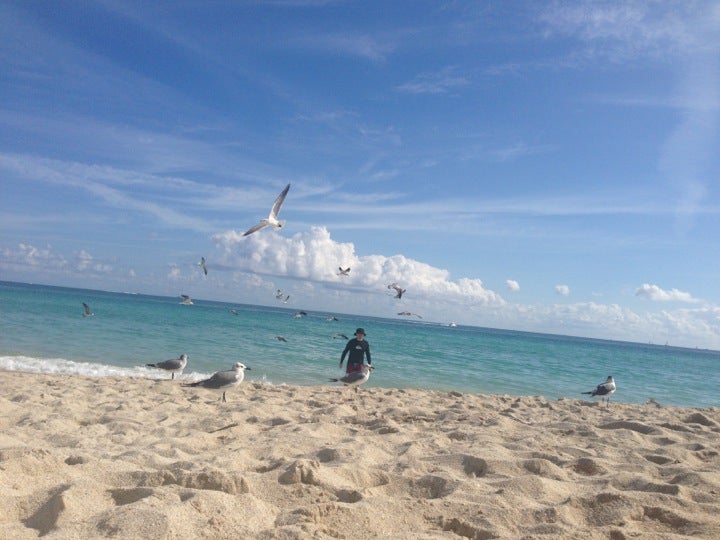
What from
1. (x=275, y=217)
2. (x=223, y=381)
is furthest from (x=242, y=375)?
(x=275, y=217)

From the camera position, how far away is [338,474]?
3.99 m

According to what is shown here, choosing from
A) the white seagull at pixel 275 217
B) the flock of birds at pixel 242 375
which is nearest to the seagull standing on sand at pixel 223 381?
the flock of birds at pixel 242 375

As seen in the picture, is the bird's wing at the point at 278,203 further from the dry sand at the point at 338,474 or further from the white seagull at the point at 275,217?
the dry sand at the point at 338,474

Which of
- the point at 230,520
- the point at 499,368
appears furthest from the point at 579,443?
the point at 499,368

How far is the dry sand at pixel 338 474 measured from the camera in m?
3.03

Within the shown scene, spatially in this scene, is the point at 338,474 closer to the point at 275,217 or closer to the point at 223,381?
the point at 223,381

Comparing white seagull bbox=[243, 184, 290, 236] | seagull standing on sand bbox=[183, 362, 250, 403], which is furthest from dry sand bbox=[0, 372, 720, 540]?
white seagull bbox=[243, 184, 290, 236]

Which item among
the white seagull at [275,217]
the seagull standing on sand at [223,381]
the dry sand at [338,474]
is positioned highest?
the white seagull at [275,217]

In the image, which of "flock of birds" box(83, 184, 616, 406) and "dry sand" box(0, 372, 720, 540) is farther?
"flock of birds" box(83, 184, 616, 406)

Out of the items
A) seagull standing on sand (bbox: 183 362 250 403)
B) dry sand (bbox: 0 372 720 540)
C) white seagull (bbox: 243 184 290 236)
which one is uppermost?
white seagull (bbox: 243 184 290 236)

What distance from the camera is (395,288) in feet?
65.8

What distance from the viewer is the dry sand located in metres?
3.03

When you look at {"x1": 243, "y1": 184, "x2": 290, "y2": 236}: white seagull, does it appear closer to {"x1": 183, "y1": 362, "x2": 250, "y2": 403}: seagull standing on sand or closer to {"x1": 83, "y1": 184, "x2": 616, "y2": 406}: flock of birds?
{"x1": 83, "y1": 184, "x2": 616, "y2": 406}: flock of birds

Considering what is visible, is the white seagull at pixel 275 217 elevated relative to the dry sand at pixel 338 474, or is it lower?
elevated
